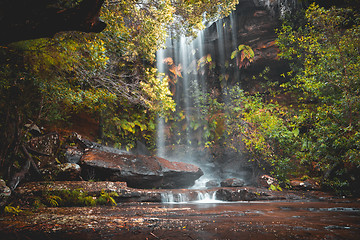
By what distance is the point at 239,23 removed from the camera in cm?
1539

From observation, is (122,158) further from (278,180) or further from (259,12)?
(259,12)

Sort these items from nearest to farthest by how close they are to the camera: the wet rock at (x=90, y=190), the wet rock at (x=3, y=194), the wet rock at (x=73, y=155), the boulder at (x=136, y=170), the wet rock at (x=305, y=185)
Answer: the wet rock at (x=3, y=194)
the wet rock at (x=90, y=190)
the boulder at (x=136, y=170)
the wet rock at (x=73, y=155)
the wet rock at (x=305, y=185)

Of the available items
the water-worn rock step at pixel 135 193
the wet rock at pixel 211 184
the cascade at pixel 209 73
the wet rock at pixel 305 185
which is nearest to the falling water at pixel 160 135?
the cascade at pixel 209 73

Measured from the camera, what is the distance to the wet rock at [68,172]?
696cm

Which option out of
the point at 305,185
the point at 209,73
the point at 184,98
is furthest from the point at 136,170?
the point at 209,73

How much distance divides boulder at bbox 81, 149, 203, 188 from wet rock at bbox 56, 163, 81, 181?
282 mm

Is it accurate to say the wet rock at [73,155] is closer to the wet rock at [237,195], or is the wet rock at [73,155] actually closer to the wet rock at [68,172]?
the wet rock at [68,172]

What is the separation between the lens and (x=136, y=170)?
8500mm

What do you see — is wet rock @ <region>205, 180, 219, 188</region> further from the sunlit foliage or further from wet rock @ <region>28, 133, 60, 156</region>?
wet rock @ <region>28, 133, 60, 156</region>

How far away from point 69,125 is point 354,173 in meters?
13.4

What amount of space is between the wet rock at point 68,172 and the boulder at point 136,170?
11.1 inches

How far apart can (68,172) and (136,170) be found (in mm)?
2610

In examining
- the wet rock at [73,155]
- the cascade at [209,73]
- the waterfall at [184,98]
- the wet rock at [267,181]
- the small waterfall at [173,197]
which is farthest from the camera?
the waterfall at [184,98]

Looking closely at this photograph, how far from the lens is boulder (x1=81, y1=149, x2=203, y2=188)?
25.4ft
